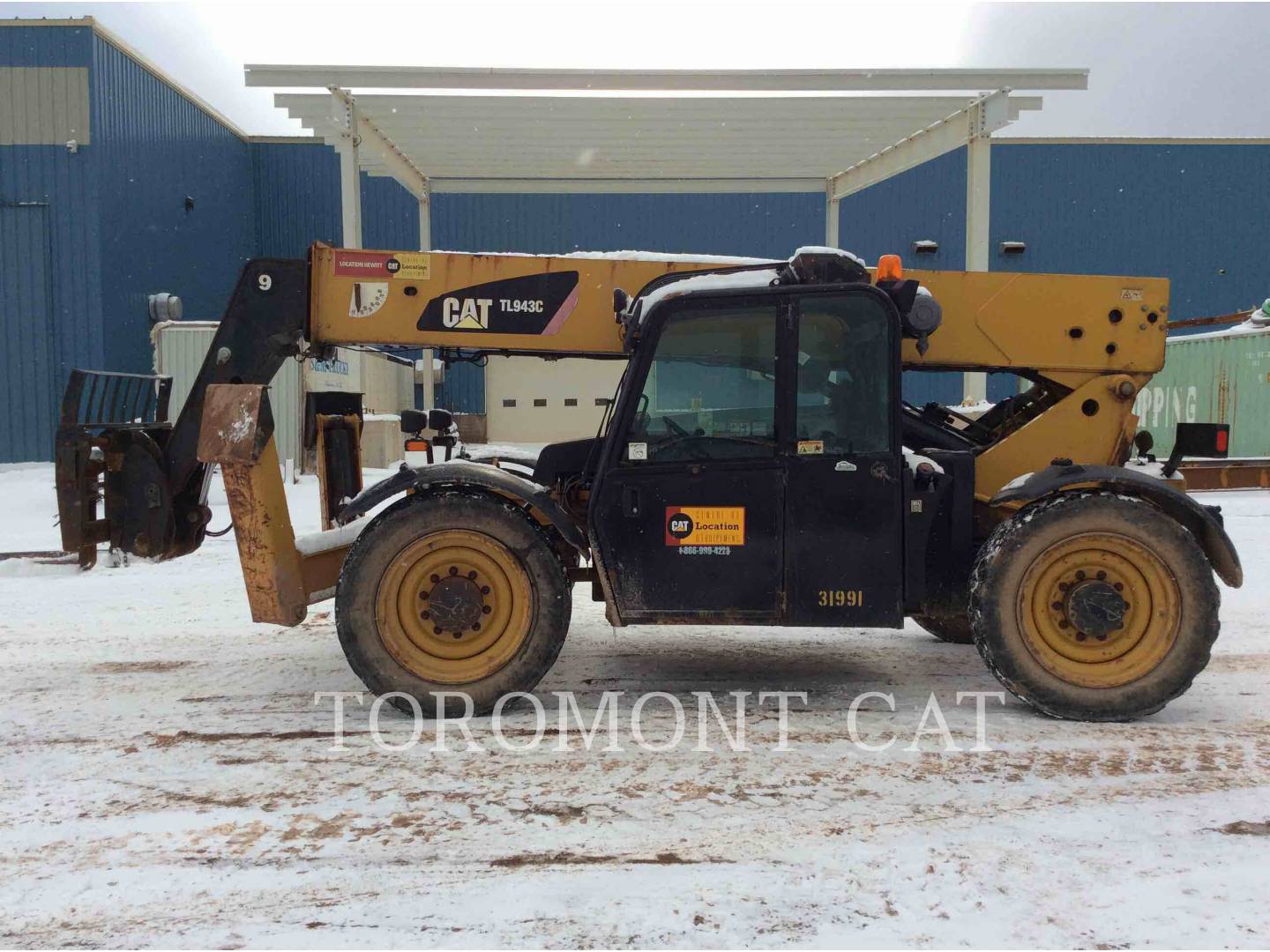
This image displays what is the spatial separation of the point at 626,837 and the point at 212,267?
73.1ft

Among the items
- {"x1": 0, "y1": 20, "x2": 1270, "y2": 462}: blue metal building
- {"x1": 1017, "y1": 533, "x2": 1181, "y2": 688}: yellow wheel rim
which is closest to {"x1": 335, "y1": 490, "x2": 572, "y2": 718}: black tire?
{"x1": 1017, "y1": 533, "x2": 1181, "y2": 688}: yellow wheel rim

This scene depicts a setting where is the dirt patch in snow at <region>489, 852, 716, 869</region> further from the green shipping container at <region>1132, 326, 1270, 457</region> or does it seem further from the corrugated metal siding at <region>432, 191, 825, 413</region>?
the corrugated metal siding at <region>432, 191, 825, 413</region>

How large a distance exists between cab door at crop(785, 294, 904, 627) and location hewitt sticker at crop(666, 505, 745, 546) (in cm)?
23

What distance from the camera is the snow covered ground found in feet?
8.51

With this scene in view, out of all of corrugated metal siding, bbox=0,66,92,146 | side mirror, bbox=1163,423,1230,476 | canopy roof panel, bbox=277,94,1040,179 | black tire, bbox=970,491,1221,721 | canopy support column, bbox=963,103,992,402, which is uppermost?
corrugated metal siding, bbox=0,66,92,146

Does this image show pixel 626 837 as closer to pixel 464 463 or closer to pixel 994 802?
pixel 994 802

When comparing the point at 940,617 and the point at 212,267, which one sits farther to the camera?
the point at 212,267

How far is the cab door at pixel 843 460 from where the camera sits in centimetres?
428

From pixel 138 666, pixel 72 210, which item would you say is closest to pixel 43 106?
pixel 72 210

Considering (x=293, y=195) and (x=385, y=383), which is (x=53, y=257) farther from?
Answer: (x=293, y=195)

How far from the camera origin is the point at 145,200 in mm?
18906

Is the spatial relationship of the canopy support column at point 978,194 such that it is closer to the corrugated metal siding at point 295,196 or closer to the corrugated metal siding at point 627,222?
the corrugated metal siding at point 627,222

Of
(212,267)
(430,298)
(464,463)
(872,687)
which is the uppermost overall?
(212,267)

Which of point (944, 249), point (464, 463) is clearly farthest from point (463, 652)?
point (944, 249)
